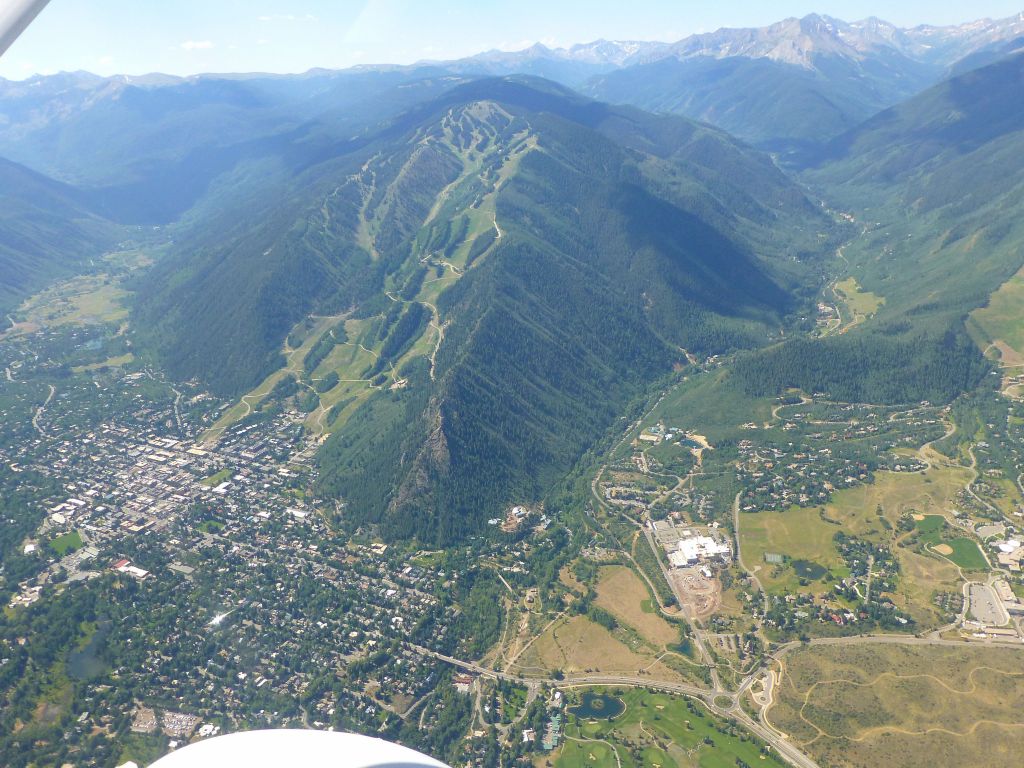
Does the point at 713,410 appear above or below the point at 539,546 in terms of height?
above

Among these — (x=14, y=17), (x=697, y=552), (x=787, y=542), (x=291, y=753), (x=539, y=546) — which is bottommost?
(x=787, y=542)

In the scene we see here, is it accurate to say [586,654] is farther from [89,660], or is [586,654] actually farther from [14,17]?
[14,17]

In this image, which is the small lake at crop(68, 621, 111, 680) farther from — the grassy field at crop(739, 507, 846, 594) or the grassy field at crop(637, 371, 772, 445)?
the grassy field at crop(637, 371, 772, 445)

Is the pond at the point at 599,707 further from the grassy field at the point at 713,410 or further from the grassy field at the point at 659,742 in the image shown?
the grassy field at the point at 713,410

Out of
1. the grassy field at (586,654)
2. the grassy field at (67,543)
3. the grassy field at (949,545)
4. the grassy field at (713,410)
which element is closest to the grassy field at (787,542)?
the grassy field at (949,545)

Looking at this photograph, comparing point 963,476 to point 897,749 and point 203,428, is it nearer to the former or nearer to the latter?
point 897,749

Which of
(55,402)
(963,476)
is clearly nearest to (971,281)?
(963,476)

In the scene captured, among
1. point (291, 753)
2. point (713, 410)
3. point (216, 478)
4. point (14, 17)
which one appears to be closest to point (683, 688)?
point (291, 753)
